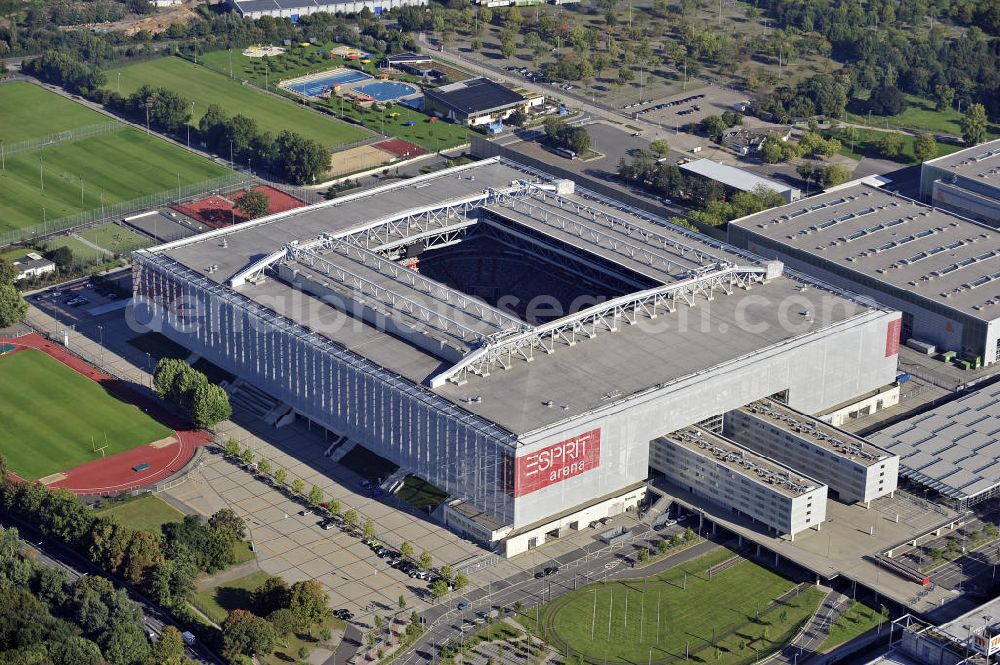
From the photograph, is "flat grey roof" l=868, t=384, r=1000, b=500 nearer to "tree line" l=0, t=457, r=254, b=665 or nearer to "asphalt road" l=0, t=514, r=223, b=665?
"tree line" l=0, t=457, r=254, b=665

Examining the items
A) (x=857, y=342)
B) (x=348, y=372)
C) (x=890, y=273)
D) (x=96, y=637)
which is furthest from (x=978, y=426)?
(x=96, y=637)

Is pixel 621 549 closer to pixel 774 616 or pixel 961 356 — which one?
pixel 774 616

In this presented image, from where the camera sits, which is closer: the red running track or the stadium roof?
the stadium roof

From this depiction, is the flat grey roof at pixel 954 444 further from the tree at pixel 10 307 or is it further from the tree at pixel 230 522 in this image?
the tree at pixel 10 307

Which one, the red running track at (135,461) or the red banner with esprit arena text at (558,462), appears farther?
the red running track at (135,461)

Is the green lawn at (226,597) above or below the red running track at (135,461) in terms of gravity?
below

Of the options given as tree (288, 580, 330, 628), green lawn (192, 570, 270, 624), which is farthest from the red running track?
tree (288, 580, 330, 628)

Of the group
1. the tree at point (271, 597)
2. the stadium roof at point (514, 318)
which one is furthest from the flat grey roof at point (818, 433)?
the tree at point (271, 597)
